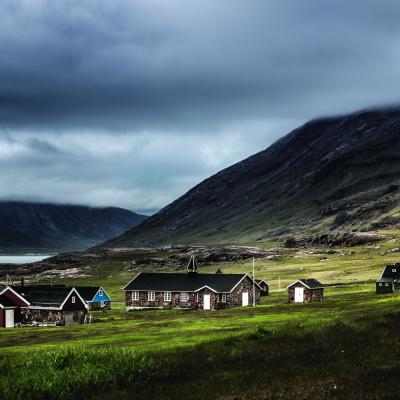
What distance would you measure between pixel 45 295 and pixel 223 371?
2839 inches

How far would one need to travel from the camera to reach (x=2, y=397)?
68.0 feet

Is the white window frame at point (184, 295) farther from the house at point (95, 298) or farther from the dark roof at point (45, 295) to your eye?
the dark roof at point (45, 295)

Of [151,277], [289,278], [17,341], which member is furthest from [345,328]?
[289,278]

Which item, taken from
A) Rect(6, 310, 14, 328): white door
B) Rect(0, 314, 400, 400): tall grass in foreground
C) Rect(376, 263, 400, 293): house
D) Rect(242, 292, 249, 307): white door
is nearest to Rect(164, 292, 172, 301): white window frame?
Rect(242, 292, 249, 307): white door

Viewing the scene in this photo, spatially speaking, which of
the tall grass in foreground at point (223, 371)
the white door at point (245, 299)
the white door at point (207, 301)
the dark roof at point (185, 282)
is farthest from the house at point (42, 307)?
the tall grass in foreground at point (223, 371)

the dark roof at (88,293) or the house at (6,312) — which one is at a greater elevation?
the dark roof at (88,293)

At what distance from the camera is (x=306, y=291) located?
344 ft

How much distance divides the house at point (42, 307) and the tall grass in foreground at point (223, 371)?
63179mm

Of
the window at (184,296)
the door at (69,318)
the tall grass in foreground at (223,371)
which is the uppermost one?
the window at (184,296)

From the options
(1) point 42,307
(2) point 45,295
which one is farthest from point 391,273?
(1) point 42,307

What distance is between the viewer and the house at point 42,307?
88.6 m

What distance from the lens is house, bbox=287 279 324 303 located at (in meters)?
105

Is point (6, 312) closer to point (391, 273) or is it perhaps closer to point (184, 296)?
point (184, 296)

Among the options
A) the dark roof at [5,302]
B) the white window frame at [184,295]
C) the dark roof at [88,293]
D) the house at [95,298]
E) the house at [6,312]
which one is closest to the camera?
the house at [6,312]
